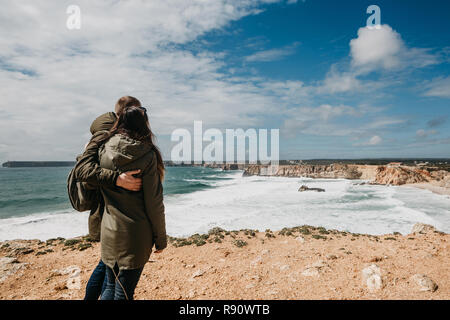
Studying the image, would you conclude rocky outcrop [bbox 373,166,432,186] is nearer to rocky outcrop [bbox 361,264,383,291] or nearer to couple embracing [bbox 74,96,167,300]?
rocky outcrop [bbox 361,264,383,291]

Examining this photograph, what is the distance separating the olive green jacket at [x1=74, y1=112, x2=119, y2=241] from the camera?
182 centimetres

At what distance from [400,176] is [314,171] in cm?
2731

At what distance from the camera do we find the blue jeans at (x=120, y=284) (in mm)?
1989

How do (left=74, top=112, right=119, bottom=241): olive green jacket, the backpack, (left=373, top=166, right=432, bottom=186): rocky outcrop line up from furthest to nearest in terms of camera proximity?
(left=373, top=166, right=432, bottom=186): rocky outcrop, the backpack, (left=74, top=112, right=119, bottom=241): olive green jacket

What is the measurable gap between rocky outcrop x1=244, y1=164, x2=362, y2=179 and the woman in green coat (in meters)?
65.0

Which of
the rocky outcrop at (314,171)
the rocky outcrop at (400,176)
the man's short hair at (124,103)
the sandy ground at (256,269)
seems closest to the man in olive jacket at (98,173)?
the man's short hair at (124,103)

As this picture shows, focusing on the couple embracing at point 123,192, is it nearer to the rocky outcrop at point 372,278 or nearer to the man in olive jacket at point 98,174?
the man in olive jacket at point 98,174

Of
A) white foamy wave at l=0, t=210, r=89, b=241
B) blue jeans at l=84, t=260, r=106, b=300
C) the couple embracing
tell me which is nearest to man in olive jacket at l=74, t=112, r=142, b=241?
the couple embracing

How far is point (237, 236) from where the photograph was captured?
30.8 feet
